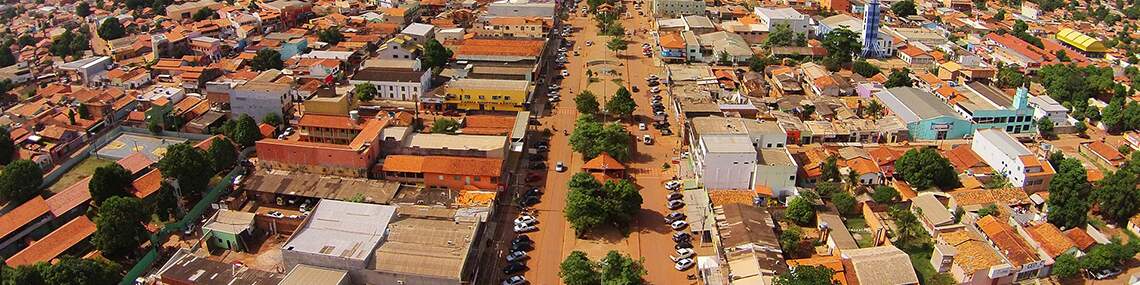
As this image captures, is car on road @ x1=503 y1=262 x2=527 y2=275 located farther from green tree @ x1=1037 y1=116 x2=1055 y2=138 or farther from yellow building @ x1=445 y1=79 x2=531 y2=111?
green tree @ x1=1037 y1=116 x2=1055 y2=138

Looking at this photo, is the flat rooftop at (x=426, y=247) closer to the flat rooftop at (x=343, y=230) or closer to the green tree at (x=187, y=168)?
the flat rooftop at (x=343, y=230)

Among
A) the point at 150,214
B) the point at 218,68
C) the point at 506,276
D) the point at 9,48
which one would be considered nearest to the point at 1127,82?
the point at 506,276

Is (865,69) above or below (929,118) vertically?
below

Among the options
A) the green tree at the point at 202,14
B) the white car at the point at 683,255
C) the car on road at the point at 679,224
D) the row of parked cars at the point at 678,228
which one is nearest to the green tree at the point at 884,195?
the row of parked cars at the point at 678,228

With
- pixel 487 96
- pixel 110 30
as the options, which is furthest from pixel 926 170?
pixel 110 30

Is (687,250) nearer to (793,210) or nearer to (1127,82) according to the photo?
(793,210)

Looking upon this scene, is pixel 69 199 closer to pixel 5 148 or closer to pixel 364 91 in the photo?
pixel 5 148
